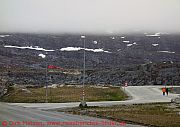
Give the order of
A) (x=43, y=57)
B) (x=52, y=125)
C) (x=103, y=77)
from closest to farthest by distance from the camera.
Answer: (x=52, y=125) < (x=103, y=77) < (x=43, y=57)

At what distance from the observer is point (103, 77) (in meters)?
84.5

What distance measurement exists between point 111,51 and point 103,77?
60495 millimetres

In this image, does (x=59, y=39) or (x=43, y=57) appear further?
(x=59, y=39)

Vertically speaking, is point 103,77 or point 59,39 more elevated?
point 59,39

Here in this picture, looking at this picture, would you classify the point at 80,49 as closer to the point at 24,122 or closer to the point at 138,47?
the point at 138,47

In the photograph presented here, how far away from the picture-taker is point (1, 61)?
114250 millimetres

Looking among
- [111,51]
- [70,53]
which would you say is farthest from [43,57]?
[111,51]

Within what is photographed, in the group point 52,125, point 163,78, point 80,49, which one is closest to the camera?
point 52,125

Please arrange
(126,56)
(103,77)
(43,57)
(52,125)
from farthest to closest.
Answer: (126,56) → (43,57) → (103,77) → (52,125)

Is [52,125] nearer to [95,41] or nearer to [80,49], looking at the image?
[80,49]

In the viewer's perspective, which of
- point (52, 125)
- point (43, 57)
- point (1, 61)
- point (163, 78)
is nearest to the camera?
point (52, 125)

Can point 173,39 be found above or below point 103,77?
above

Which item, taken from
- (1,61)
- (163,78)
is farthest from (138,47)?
(163,78)

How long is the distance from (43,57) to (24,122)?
356 ft
